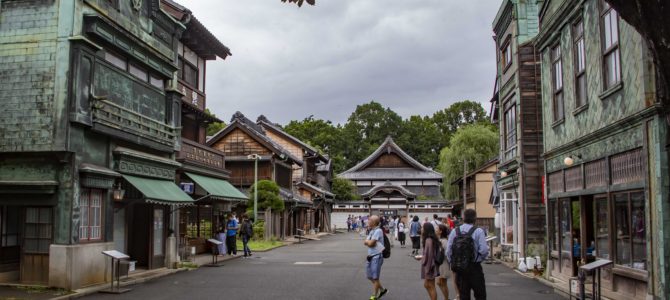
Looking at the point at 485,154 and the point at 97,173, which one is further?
the point at 485,154

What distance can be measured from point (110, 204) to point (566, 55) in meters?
12.2

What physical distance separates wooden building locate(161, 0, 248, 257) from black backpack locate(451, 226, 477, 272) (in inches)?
503

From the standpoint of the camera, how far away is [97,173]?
14898 millimetres

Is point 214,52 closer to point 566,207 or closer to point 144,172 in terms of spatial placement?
point 144,172

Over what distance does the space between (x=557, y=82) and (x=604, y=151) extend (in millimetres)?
4062

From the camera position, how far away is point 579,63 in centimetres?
1426

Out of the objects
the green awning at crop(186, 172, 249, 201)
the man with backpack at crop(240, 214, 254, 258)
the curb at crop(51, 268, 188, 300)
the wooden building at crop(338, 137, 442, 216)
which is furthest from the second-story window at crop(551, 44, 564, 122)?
the wooden building at crop(338, 137, 442, 216)

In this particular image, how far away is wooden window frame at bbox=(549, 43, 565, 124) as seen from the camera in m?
15.9

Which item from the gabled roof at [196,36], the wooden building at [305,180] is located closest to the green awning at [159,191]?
the gabled roof at [196,36]

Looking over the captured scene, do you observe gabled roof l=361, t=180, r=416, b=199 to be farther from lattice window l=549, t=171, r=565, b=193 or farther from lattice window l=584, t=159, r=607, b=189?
lattice window l=584, t=159, r=607, b=189

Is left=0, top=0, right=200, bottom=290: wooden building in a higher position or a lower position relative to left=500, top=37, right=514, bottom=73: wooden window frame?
lower

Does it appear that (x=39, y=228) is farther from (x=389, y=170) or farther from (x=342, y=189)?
(x=389, y=170)

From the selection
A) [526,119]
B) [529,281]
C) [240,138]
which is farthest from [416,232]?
[240,138]

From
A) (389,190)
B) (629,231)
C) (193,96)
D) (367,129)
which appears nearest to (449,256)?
(629,231)
